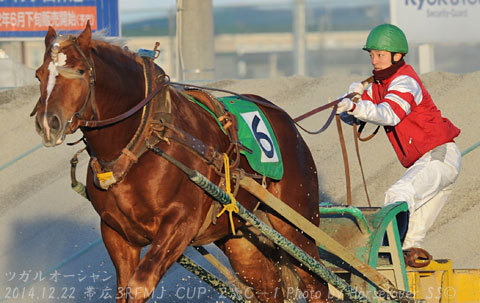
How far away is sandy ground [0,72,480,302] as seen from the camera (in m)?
7.49

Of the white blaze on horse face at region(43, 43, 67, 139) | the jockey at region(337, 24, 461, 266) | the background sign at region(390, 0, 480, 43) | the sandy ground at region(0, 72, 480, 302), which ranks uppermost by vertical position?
the background sign at region(390, 0, 480, 43)

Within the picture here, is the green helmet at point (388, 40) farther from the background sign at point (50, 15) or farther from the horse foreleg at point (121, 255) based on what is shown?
the background sign at point (50, 15)

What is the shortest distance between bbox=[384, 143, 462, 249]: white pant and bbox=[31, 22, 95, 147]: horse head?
6.53 ft

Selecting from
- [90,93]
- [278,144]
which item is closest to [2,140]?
[278,144]

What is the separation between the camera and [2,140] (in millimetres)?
10602

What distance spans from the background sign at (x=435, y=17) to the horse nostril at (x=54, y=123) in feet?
25.6

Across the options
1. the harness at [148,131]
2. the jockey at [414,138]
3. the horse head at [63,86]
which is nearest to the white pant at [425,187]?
the jockey at [414,138]

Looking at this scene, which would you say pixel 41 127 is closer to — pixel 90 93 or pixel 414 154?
pixel 90 93

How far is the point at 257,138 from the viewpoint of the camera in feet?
16.6

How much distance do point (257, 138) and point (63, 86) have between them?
4.46 ft

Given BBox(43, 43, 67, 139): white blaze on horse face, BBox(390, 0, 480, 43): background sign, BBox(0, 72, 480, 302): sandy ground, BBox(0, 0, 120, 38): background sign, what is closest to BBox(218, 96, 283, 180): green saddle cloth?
BBox(43, 43, 67, 139): white blaze on horse face

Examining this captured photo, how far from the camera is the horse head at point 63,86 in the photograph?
13.0 feet

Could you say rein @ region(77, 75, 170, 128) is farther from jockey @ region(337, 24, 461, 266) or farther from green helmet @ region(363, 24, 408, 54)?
green helmet @ region(363, 24, 408, 54)

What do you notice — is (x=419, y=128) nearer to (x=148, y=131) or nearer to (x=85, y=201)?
(x=148, y=131)
